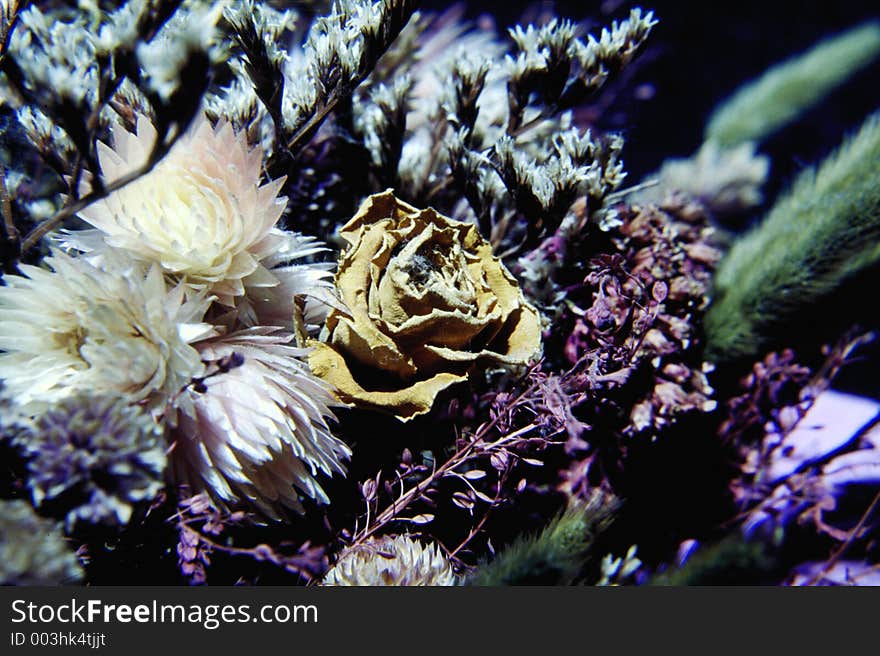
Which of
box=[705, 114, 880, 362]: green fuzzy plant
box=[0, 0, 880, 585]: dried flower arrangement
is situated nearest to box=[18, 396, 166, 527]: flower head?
box=[0, 0, 880, 585]: dried flower arrangement

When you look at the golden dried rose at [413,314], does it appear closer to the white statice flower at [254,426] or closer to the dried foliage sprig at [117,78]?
the white statice flower at [254,426]

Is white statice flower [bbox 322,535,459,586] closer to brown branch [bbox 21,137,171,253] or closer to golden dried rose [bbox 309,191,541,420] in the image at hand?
golden dried rose [bbox 309,191,541,420]

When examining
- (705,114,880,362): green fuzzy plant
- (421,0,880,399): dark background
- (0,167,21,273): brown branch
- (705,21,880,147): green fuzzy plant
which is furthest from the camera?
(421,0,880,399): dark background

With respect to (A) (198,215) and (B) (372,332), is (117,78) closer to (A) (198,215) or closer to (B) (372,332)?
(A) (198,215)

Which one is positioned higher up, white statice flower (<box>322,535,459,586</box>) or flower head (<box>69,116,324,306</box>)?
flower head (<box>69,116,324,306</box>)

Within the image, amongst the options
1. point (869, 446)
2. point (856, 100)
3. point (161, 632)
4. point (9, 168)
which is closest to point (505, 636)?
point (161, 632)

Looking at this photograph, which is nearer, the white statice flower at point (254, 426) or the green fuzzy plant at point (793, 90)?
the white statice flower at point (254, 426)

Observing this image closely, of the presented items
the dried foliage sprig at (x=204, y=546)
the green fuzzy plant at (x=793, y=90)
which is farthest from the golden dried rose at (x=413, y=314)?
the green fuzzy plant at (x=793, y=90)
